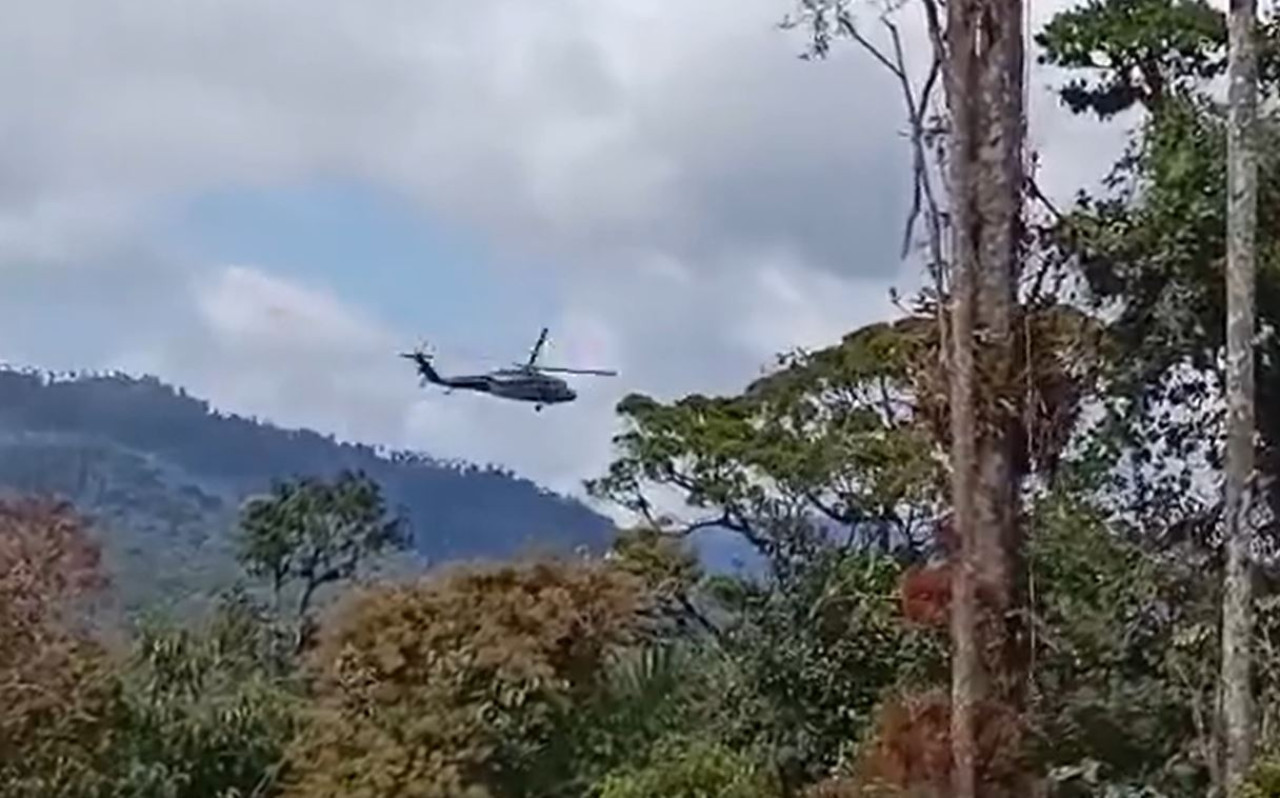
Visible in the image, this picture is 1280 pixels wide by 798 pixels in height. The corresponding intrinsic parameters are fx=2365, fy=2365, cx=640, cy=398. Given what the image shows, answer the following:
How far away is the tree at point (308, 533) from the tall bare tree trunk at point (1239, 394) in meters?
20.1

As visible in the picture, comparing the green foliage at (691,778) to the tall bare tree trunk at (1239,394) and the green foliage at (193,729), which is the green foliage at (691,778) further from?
the tall bare tree trunk at (1239,394)

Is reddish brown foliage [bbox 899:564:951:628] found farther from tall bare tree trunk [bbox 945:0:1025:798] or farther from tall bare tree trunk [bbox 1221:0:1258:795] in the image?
tall bare tree trunk [bbox 1221:0:1258:795]

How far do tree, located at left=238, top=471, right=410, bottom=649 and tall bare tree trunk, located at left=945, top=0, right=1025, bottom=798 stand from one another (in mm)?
20029

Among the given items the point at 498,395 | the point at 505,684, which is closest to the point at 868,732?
the point at 505,684

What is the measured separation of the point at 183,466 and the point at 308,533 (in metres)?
84.6

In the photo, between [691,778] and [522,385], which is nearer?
[691,778]

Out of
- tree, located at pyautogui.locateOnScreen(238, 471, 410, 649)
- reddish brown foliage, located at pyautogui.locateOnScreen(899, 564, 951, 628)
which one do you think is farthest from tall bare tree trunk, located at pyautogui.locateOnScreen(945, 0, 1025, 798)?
tree, located at pyautogui.locateOnScreen(238, 471, 410, 649)

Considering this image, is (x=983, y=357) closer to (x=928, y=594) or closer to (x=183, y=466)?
(x=928, y=594)

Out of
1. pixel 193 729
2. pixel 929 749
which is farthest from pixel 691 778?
pixel 193 729

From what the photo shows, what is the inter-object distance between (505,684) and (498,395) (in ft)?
16.9

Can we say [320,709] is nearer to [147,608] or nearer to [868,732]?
[868,732]

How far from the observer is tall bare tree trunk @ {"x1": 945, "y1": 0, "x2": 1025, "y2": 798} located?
10.4m

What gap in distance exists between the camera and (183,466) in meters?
113

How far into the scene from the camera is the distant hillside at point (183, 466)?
79.9 m
